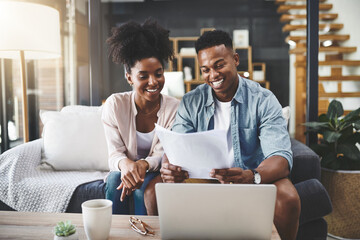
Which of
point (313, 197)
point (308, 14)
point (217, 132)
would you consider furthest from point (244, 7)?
A: point (217, 132)

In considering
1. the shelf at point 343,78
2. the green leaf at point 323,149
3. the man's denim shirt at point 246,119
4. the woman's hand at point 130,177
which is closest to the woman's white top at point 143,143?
the man's denim shirt at point 246,119

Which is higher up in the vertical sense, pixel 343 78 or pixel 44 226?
pixel 343 78

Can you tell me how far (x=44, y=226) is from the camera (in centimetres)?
102

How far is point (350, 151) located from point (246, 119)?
82 centimetres

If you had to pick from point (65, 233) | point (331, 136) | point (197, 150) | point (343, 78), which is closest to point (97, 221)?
point (65, 233)

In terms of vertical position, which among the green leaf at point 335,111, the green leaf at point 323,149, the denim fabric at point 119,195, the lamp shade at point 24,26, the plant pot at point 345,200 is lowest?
the plant pot at point 345,200

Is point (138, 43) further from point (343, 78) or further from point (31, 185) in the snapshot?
point (343, 78)

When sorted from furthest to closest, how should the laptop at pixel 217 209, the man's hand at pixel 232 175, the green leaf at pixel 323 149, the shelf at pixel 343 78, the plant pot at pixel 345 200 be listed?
the shelf at pixel 343 78, the green leaf at pixel 323 149, the plant pot at pixel 345 200, the man's hand at pixel 232 175, the laptop at pixel 217 209

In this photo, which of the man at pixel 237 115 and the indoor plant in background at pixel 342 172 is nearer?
the man at pixel 237 115

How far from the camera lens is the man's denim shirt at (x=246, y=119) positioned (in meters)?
1.47

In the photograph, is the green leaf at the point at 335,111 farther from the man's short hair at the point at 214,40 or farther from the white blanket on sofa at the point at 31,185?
the white blanket on sofa at the point at 31,185

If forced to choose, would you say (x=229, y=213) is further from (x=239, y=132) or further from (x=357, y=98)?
(x=357, y=98)

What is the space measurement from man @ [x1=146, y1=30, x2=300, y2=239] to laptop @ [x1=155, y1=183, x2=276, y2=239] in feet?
1.56

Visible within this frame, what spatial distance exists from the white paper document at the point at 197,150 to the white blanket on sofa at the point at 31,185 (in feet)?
2.61
